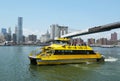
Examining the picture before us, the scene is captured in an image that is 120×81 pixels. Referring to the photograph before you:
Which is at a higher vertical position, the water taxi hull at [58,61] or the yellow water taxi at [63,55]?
the yellow water taxi at [63,55]

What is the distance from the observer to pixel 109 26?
54.8m

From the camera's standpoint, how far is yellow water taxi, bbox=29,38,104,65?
114ft

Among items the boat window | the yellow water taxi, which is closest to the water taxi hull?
the yellow water taxi

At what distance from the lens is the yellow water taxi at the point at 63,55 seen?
34.7m

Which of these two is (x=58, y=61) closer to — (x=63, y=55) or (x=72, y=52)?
(x=63, y=55)

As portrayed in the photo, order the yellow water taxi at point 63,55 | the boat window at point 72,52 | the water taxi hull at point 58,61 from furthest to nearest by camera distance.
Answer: the boat window at point 72,52 → the yellow water taxi at point 63,55 → the water taxi hull at point 58,61

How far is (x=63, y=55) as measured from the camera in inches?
1435

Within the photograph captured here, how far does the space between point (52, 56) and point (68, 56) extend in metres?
3.10

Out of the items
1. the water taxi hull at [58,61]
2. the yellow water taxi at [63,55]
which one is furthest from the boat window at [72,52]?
the water taxi hull at [58,61]

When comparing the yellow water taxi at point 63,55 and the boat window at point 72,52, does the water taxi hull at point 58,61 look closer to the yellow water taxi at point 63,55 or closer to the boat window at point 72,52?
the yellow water taxi at point 63,55

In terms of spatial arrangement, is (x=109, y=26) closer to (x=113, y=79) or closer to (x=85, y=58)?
(x=85, y=58)

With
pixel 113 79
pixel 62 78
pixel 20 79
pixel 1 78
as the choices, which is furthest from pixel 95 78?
pixel 1 78

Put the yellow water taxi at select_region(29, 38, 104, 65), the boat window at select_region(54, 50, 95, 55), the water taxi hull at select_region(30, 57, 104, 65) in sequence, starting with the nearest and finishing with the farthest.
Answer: the water taxi hull at select_region(30, 57, 104, 65), the yellow water taxi at select_region(29, 38, 104, 65), the boat window at select_region(54, 50, 95, 55)

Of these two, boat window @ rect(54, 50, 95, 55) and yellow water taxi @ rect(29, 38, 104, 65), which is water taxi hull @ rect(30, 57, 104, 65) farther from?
boat window @ rect(54, 50, 95, 55)
